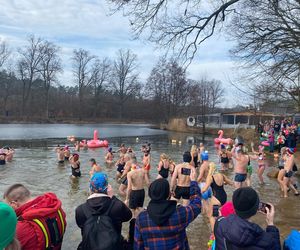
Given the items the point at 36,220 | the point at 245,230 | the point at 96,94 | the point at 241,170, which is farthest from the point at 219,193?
the point at 96,94

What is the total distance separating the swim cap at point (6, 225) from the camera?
2287 millimetres

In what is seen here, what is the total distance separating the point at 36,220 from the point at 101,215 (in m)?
0.61

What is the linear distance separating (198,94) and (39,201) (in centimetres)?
5619

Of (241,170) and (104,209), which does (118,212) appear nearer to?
(104,209)

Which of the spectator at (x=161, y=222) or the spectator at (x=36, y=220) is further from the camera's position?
the spectator at (x=161, y=222)

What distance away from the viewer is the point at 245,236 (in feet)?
8.69

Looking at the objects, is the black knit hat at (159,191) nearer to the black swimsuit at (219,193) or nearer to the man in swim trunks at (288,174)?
the black swimsuit at (219,193)

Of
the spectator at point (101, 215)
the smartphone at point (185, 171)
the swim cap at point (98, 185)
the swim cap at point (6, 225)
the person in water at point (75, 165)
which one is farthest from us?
the person in water at point (75, 165)

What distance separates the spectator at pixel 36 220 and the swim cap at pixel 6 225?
324 mm

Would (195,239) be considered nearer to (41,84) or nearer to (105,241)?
(105,241)

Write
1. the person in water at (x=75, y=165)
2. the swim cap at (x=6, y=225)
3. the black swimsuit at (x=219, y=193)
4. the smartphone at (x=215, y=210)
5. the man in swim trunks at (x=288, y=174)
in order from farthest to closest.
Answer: the person in water at (x=75, y=165)
the man in swim trunks at (x=288, y=174)
the black swimsuit at (x=219, y=193)
the smartphone at (x=215, y=210)
the swim cap at (x=6, y=225)

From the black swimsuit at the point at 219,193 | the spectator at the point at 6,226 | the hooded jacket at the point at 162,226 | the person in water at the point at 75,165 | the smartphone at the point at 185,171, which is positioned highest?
the spectator at the point at 6,226

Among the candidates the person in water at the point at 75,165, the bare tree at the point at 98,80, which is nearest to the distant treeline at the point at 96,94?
A: the bare tree at the point at 98,80

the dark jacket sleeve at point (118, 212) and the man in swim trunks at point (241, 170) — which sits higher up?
the dark jacket sleeve at point (118, 212)
